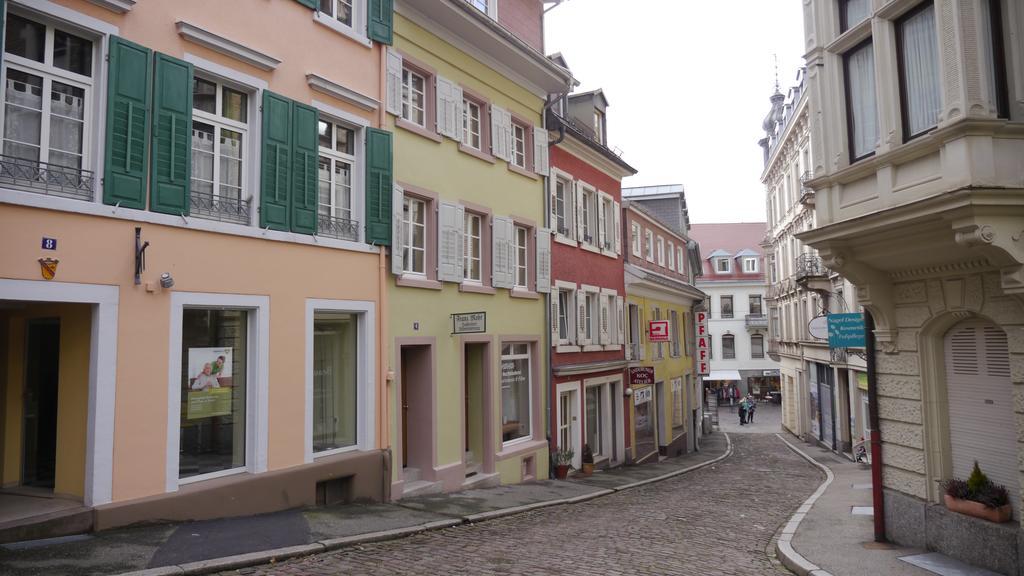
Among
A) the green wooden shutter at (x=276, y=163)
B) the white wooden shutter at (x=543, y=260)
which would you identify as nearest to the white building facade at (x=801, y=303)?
the white wooden shutter at (x=543, y=260)

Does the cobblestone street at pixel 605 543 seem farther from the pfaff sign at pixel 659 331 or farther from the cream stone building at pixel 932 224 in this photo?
the pfaff sign at pixel 659 331

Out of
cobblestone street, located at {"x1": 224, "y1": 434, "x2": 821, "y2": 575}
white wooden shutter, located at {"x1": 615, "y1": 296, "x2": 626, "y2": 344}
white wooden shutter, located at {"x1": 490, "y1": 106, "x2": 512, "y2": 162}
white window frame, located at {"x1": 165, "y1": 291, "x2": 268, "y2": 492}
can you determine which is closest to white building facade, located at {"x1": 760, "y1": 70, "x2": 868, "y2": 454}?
white wooden shutter, located at {"x1": 615, "y1": 296, "x2": 626, "y2": 344}

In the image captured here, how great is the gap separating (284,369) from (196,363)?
1.36 meters

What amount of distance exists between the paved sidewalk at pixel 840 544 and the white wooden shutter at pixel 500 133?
923 cm

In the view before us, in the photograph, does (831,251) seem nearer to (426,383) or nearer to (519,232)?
(426,383)

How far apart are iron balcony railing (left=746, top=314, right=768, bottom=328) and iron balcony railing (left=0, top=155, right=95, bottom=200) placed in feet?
199

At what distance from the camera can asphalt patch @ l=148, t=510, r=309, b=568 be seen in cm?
775

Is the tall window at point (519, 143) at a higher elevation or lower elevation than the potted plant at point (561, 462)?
higher

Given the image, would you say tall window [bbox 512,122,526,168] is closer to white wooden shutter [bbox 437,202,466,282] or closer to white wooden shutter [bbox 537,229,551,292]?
white wooden shutter [bbox 537,229,551,292]

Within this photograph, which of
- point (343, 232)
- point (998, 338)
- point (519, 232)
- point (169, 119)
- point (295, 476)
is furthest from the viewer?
point (519, 232)

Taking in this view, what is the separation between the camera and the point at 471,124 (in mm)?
15883

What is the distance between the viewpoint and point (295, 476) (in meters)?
10.7

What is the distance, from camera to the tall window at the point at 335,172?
11.8 m

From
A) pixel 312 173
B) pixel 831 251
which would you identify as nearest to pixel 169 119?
pixel 312 173
